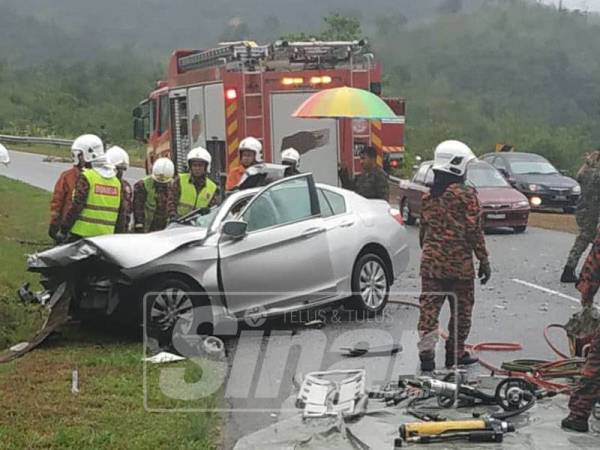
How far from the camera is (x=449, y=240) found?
8156 millimetres

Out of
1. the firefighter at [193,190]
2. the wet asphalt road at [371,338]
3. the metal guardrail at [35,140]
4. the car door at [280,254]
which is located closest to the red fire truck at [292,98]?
the wet asphalt road at [371,338]

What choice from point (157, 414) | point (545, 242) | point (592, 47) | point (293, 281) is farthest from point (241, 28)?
point (157, 414)

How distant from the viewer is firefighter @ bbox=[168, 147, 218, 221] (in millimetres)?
11281

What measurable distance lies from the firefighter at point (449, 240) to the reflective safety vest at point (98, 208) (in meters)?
3.30

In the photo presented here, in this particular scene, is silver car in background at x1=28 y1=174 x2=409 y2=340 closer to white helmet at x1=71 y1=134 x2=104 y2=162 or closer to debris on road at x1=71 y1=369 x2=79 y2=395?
white helmet at x1=71 y1=134 x2=104 y2=162

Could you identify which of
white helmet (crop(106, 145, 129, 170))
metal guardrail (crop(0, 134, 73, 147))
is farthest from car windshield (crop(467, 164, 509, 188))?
metal guardrail (crop(0, 134, 73, 147))

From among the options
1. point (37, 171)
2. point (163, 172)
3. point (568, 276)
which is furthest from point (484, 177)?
point (37, 171)

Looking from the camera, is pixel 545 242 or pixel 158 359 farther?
pixel 545 242

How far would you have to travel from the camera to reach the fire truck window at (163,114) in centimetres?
2168

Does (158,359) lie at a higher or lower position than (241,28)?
lower

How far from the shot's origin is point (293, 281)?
32.7 ft

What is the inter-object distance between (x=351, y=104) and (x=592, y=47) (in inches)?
1630

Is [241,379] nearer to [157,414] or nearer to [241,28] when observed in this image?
[157,414]

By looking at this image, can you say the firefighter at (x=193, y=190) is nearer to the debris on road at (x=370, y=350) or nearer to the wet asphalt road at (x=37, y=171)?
the debris on road at (x=370, y=350)
